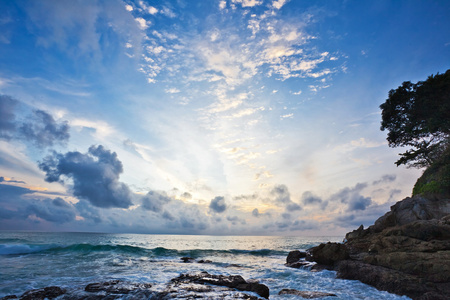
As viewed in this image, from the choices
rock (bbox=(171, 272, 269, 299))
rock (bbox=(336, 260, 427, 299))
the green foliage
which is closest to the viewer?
rock (bbox=(336, 260, 427, 299))

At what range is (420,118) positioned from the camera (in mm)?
28844

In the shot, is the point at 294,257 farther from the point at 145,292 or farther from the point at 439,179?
the point at 145,292

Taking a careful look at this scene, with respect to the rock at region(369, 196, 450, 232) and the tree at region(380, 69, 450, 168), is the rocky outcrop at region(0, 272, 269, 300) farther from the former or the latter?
the tree at region(380, 69, 450, 168)

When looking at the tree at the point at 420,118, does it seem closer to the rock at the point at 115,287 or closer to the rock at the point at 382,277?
the rock at the point at 382,277

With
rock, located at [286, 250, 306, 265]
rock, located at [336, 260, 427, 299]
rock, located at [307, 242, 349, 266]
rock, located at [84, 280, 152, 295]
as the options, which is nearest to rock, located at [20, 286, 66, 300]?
rock, located at [84, 280, 152, 295]

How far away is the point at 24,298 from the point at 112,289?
385 centimetres

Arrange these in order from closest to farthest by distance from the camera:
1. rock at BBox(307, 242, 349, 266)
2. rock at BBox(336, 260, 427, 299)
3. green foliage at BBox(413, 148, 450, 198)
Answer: rock at BBox(336, 260, 427, 299), rock at BBox(307, 242, 349, 266), green foliage at BBox(413, 148, 450, 198)

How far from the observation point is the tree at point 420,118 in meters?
26.0

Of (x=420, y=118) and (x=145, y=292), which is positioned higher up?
(x=420, y=118)

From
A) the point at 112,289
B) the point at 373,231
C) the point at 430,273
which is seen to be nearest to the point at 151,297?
the point at 112,289

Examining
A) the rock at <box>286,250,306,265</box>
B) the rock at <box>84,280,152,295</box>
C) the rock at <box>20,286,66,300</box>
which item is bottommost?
the rock at <box>286,250,306,265</box>

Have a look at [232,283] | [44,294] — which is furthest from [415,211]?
[44,294]

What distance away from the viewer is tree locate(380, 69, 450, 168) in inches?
1025

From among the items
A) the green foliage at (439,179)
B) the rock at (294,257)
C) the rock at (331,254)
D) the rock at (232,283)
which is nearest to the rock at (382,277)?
the rock at (331,254)
